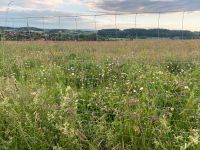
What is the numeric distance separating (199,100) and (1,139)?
93.0 inches

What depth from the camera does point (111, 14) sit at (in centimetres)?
527

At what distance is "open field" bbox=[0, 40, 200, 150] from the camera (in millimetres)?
3834

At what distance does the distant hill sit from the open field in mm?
222

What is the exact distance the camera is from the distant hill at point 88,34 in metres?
5.12

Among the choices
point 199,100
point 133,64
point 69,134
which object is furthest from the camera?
point 133,64

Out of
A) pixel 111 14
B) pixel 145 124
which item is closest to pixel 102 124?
pixel 145 124

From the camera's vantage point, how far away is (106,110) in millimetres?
4465

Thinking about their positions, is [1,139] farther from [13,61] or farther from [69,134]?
[13,61]

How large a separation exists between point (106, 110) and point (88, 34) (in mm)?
1803

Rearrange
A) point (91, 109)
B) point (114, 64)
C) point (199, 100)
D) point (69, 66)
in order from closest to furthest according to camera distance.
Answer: point (199, 100) → point (91, 109) → point (114, 64) → point (69, 66)

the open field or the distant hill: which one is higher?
the distant hill

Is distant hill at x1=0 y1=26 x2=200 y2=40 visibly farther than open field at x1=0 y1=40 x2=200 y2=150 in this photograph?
Yes

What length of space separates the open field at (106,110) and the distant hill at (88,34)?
0.22 metres

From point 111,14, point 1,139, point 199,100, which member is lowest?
point 1,139
